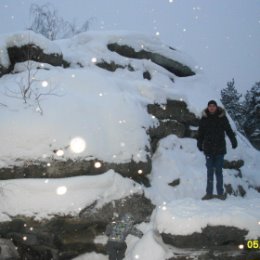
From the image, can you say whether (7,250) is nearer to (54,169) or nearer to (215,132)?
(54,169)

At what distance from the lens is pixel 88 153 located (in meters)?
8.35

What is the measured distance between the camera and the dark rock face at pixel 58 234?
7086 mm

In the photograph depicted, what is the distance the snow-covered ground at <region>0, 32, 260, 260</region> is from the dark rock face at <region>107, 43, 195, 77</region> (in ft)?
6.70

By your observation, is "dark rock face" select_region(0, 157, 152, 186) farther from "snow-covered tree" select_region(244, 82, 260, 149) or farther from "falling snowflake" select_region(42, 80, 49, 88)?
"snow-covered tree" select_region(244, 82, 260, 149)

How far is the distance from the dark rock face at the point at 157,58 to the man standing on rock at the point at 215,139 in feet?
28.6

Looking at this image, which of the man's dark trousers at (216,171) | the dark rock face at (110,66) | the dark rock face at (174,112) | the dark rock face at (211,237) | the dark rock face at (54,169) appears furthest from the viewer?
the dark rock face at (110,66)

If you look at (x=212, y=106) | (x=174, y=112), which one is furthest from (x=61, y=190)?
(x=174, y=112)

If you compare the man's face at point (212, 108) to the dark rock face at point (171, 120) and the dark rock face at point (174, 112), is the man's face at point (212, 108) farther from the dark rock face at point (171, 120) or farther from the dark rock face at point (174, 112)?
the dark rock face at point (174, 112)

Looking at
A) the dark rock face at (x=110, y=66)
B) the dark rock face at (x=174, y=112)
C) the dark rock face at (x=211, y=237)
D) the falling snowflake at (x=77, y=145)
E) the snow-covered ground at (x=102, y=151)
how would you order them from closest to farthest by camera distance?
the dark rock face at (x=211, y=237) < the snow-covered ground at (x=102, y=151) < the falling snowflake at (x=77, y=145) < the dark rock face at (x=174, y=112) < the dark rock face at (x=110, y=66)

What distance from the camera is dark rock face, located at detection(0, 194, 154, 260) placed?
23.2ft

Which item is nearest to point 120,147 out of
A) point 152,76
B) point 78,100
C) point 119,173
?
point 119,173

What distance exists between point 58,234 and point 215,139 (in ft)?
13.2

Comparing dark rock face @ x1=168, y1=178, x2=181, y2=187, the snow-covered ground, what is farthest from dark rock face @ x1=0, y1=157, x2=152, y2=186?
dark rock face @ x1=168, y1=178, x2=181, y2=187
